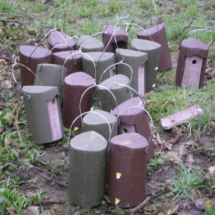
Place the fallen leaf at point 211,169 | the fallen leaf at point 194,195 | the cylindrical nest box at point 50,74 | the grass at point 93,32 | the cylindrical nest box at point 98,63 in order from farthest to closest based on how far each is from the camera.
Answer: the cylindrical nest box at point 98,63
the cylindrical nest box at point 50,74
the fallen leaf at point 211,169
the grass at point 93,32
the fallen leaf at point 194,195

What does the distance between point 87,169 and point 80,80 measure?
133 cm

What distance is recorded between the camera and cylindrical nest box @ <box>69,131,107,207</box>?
2908 millimetres

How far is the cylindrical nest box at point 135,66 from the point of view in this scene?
14.6ft

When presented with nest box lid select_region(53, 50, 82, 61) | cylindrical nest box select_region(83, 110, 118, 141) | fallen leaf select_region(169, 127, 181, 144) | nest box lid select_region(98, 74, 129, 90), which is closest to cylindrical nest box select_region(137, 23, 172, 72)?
nest box lid select_region(53, 50, 82, 61)

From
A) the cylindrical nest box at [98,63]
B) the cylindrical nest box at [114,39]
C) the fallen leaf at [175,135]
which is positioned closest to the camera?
the fallen leaf at [175,135]

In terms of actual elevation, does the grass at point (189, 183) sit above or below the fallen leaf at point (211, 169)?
above

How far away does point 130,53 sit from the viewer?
4512 millimetres

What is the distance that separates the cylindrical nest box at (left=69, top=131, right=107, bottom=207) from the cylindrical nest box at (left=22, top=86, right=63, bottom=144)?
0.81 meters

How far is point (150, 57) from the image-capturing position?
466 cm

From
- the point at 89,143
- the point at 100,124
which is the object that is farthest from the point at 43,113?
the point at 89,143

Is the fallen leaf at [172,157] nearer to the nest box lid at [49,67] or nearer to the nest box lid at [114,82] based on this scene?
the nest box lid at [114,82]

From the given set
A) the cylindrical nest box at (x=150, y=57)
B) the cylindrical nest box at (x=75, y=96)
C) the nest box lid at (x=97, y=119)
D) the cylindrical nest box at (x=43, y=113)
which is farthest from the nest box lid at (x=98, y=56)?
the nest box lid at (x=97, y=119)

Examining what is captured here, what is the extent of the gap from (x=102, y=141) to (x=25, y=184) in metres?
0.84

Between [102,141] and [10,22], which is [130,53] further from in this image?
[10,22]
